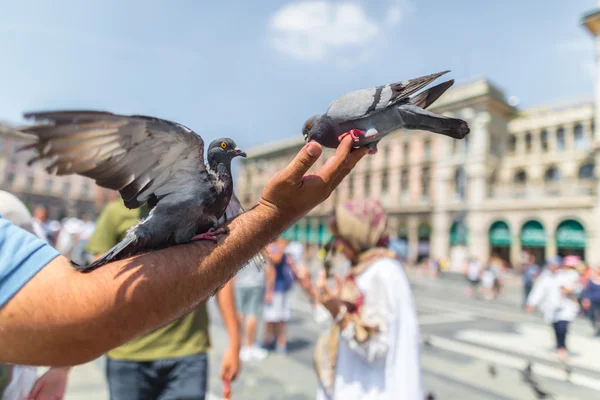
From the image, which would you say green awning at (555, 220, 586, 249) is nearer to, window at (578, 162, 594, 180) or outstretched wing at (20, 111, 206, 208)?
window at (578, 162, 594, 180)

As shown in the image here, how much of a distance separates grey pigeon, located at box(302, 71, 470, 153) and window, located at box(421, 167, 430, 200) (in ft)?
121

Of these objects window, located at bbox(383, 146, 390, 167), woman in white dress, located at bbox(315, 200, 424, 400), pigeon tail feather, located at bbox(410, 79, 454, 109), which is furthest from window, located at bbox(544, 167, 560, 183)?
pigeon tail feather, located at bbox(410, 79, 454, 109)

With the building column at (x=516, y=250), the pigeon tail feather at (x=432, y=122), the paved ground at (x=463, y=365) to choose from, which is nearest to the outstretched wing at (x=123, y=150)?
the pigeon tail feather at (x=432, y=122)

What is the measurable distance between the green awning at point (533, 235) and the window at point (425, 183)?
894 cm

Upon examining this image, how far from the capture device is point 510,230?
29.5 meters

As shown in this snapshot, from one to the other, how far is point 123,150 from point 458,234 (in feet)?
114

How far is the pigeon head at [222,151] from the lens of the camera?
104cm

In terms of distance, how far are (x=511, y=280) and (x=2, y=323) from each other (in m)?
25.9

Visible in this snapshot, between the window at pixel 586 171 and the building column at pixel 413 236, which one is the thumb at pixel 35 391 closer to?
the window at pixel 586 171

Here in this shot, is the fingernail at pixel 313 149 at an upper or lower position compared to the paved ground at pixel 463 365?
upper

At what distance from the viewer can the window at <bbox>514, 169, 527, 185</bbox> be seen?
33475 mm

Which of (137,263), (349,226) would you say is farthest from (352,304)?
(137,263)

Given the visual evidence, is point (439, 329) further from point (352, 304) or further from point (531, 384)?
point (352, 304)

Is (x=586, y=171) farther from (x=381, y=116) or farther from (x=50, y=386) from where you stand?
(x=50, y=386)
